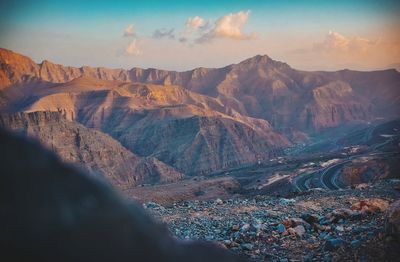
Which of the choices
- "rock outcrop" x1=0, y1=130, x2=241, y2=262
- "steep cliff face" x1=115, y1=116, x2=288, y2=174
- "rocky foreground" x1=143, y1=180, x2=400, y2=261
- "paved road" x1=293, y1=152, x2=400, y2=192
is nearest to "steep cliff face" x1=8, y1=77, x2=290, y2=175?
"steep cliff face" x1=115, y1=116, x2=288, y2=174

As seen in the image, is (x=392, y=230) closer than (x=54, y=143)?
Yes

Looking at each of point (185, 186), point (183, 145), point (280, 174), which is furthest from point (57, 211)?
point (183, 145)

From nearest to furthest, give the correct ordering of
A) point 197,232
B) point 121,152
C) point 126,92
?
1. point 197,232
2. point 121,152
3. point 126,92

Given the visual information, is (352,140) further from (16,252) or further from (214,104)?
(16,252)

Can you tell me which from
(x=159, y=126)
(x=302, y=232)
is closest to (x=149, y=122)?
(x=159, y=126)

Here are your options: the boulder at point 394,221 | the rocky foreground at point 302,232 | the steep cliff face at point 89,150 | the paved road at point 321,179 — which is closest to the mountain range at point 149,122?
the steep cliff face at point 89,150

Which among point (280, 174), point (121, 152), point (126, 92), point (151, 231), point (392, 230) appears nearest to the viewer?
point (151, 231)

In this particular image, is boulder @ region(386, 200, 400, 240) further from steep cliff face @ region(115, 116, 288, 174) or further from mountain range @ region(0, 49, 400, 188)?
steep cliff face @ region(115, 116, 288, 174)
